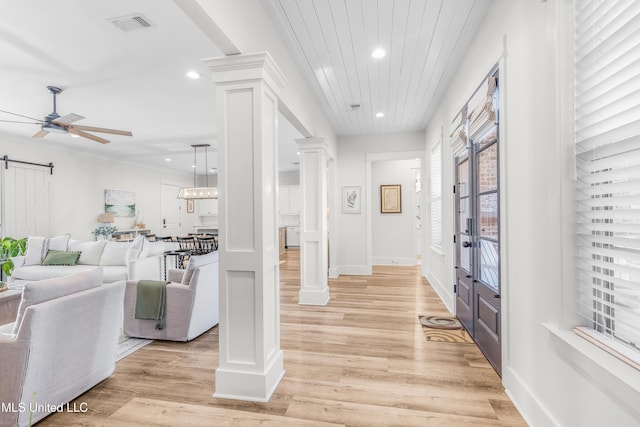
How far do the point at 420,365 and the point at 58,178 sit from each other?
25.1ft

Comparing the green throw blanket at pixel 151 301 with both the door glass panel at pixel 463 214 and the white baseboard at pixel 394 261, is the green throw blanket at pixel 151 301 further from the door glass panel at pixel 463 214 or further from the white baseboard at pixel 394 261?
the white baseboard at pixel 394 261

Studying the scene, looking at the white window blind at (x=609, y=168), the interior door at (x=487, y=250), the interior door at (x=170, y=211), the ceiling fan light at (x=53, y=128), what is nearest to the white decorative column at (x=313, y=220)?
the interior door at (x=487, y=250)

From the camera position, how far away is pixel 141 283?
3.06 m

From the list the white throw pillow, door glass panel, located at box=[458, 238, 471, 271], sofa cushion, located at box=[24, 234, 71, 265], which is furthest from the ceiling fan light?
door glass panel, located at box=[458, 238, 471, 271]

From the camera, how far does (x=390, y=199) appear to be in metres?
7.30

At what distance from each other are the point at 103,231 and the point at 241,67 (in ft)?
23.5

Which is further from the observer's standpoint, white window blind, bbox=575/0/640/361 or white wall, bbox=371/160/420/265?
white wall, bbox=371/160/420/265

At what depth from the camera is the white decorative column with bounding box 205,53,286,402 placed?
2092 millimetres

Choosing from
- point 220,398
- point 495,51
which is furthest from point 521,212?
point 220,398

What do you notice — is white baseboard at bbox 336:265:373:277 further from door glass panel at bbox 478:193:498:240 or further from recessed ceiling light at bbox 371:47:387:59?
recessed ceiling light at bbox 371:47:387:59

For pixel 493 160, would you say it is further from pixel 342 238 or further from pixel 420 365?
pixel 342 238

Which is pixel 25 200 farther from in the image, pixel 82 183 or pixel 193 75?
pixel 193 75

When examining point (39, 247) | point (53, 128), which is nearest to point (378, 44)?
point (53, 128)

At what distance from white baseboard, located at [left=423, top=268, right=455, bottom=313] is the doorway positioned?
1.07ft
